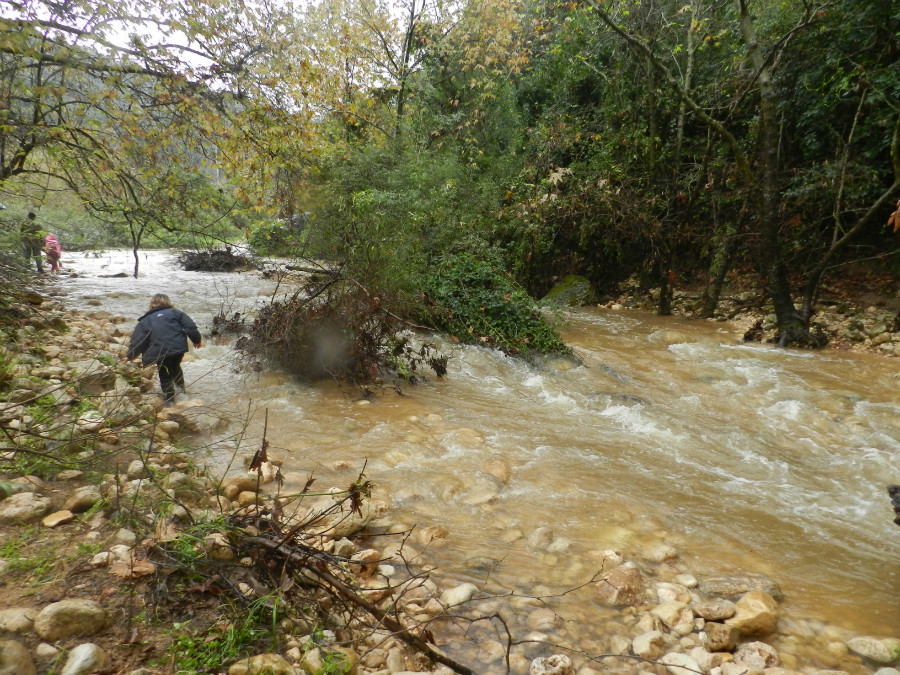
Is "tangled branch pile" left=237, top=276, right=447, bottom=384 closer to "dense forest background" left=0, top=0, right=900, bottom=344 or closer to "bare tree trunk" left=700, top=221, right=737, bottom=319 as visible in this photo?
"dense forest background" left=0, top=0, right=900, bottom=344

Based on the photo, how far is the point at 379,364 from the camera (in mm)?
6344

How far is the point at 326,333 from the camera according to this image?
6.01 meters

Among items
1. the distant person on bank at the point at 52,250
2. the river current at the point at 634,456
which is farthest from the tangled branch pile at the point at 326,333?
the distant person on bank at the point at 52,250

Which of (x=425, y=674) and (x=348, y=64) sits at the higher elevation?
(x=348, y=64)

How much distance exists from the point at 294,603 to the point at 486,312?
675 cm

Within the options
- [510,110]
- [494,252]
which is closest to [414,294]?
[494,252]

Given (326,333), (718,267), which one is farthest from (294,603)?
(718,267)

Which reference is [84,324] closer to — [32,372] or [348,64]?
[32,372]

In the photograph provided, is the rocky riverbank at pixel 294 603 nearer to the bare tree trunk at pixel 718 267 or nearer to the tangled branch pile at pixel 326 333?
the tangled branch pile at pixel 326 333

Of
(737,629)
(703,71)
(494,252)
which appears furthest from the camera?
(703,71)

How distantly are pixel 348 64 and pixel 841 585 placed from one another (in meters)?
14.5

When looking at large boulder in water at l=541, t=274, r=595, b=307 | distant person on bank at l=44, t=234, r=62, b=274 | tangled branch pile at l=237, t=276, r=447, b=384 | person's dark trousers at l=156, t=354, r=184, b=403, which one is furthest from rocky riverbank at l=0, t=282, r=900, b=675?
large boulder in water at l=541, t=274, r=595, b=307

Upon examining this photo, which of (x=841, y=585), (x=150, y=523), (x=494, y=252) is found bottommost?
(x=841, y=585)

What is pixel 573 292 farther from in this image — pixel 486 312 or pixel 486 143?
pixel 486 143
